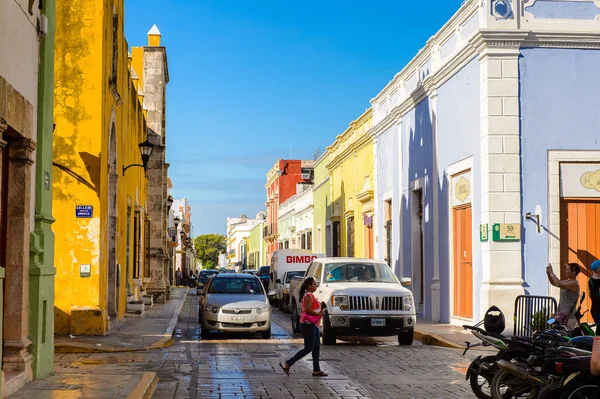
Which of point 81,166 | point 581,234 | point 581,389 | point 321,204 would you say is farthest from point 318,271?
point 321,204

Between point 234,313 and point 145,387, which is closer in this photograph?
point 145,387

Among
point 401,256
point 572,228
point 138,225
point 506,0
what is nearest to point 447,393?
point 572,228

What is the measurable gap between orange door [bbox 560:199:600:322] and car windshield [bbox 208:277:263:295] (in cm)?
742

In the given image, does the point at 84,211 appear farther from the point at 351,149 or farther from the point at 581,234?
the point at 351,149

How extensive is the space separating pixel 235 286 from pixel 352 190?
17.3 m

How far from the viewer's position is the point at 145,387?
10.6m

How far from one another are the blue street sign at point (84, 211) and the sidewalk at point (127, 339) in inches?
99.3

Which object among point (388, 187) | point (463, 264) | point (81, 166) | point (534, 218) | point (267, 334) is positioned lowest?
point (267, 334)

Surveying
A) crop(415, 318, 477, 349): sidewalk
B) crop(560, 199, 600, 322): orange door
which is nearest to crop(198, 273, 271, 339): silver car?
crop(415, 318, 477, 349): sidewalk

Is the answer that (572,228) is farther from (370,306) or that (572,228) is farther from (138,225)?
(138,225)

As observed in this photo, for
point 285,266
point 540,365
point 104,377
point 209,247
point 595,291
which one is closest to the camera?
point 540,365

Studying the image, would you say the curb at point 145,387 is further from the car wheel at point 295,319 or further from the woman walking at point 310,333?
the car wheel at point 295,319

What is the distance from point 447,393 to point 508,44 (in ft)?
34.8

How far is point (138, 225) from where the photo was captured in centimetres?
3017
